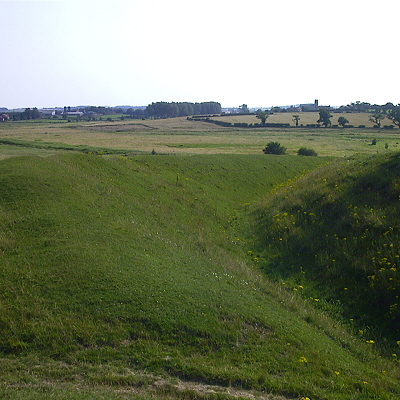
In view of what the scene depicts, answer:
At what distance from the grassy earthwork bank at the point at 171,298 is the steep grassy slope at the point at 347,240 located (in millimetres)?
107

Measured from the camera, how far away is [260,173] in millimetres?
36875

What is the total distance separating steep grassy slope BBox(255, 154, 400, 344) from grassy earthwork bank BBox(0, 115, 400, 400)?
4.2 inches

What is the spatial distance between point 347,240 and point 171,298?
900 centimetres

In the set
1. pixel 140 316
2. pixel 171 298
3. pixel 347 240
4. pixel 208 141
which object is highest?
pixel 208 141

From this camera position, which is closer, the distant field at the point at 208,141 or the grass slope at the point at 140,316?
the grass slope at the point at 140,316

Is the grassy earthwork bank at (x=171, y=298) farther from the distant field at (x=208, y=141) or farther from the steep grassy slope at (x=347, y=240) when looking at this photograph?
the distant field at (x=208, y=141)

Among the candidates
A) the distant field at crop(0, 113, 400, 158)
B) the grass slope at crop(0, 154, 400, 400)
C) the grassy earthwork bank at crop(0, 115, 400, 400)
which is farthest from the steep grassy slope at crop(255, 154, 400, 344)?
the distant field at crop(0, 113, 400, 158)

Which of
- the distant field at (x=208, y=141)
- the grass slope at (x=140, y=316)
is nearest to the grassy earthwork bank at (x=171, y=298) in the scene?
the grass slope at (x=140, y=316)

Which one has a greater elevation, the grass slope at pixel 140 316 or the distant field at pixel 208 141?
the distant field at pixel 208 141

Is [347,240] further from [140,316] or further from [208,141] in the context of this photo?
[208,141]

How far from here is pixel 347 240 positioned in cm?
1669

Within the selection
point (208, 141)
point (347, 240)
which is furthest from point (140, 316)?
point (208, 141)

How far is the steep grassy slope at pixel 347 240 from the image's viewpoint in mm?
12836

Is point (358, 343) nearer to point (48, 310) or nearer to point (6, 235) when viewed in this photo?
point (48, 310)
